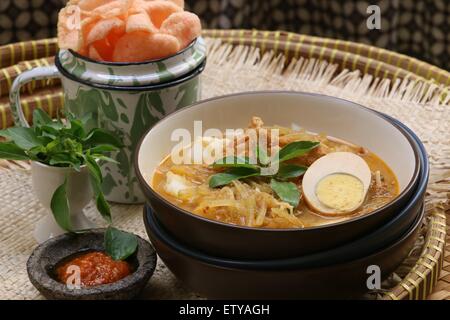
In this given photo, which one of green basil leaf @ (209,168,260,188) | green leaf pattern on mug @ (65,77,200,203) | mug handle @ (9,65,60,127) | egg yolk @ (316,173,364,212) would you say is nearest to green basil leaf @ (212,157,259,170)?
green basil leaf @ (209,168,260,188)

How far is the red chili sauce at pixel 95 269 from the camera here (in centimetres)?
124

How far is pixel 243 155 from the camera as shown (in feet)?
→ 4.56

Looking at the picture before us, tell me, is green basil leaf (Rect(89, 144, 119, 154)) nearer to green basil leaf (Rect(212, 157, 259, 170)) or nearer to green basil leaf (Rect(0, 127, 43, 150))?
green basil leaf (Rect(0, 127, 43, 150))

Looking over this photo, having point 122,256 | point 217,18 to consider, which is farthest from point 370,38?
point 122,256

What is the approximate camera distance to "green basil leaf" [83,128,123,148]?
1.42 metres

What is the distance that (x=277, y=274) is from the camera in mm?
1151

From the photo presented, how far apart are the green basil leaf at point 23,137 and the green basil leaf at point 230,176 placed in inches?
13.0

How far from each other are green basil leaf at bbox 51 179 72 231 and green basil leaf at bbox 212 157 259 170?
28 cm

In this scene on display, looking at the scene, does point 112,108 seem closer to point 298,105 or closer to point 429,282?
point 298,105

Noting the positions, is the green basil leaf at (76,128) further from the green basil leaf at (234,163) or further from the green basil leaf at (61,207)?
the green basil leaf at (234,163)

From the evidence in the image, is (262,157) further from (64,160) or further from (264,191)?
(64,160)

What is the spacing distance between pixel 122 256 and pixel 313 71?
0.92 metres

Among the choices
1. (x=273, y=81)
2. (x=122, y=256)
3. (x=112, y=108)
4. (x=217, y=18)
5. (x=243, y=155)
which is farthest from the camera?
(x=217, y=18)

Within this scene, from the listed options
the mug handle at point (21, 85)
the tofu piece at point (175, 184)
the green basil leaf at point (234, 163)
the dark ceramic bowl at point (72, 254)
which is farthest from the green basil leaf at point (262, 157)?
the mug handle at point (21, 85)
